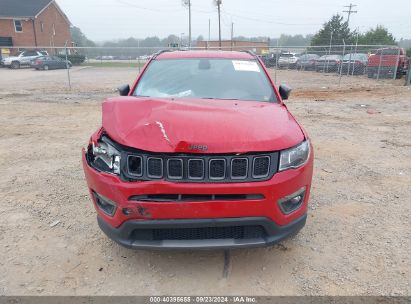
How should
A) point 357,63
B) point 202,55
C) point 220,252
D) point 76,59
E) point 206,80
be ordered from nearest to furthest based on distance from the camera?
point 220,252, point 206,80, point 202,55, point 357,63, point 76,59

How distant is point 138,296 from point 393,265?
6.96 feet

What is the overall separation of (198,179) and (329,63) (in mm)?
25490

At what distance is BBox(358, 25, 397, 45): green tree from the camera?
138ft

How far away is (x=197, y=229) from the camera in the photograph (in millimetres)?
2566

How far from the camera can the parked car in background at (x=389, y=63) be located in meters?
18.7

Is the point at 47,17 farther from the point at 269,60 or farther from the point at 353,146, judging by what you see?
the point at 353,146

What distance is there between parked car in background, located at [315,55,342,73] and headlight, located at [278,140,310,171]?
23.6 metres

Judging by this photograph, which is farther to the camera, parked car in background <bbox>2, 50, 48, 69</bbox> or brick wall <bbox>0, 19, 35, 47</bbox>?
brick wall <bbox>0, 19, 35, 47</bbox>

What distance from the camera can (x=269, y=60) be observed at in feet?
108

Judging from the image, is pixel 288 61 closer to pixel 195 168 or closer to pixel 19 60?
pixel 19 60

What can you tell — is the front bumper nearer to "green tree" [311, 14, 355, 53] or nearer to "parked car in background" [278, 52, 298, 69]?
"parked car in background" [278, 52, 298, 69]

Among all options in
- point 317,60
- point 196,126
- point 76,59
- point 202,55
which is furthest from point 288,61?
point 196,126

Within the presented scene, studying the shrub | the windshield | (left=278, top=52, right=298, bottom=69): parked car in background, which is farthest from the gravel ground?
the shrub

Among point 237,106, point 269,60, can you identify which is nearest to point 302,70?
point 269,60
